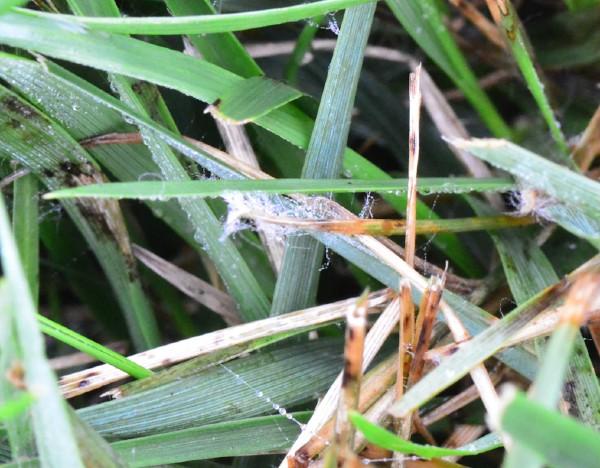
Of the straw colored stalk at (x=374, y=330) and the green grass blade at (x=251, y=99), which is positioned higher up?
the green grass blade at (x=251, y=99)

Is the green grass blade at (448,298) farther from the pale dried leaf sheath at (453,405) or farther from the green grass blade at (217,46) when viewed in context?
the green grass blade at (217,46)

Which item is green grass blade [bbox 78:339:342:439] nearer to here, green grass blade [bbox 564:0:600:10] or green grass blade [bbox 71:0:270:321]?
green grass blade [bbox 71:0:270:321]

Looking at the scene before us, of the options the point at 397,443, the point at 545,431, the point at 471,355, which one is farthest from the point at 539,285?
the point at 545,431

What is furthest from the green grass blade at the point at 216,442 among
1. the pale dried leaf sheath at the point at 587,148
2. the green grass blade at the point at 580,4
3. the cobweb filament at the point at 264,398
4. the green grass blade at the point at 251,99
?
the green grass blade at the point at 580,4

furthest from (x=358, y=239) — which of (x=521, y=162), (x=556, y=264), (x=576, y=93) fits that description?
(x=576, y=93)

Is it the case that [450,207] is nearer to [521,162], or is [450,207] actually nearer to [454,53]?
[454,53]

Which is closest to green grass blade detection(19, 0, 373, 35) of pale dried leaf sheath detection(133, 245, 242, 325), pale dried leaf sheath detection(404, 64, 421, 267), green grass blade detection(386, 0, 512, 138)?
pale dried leaf sheath detection(404, 64, 421, 267)

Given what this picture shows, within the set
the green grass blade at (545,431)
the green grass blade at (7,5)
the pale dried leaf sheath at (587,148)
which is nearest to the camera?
the green grass blade at (545,431)
